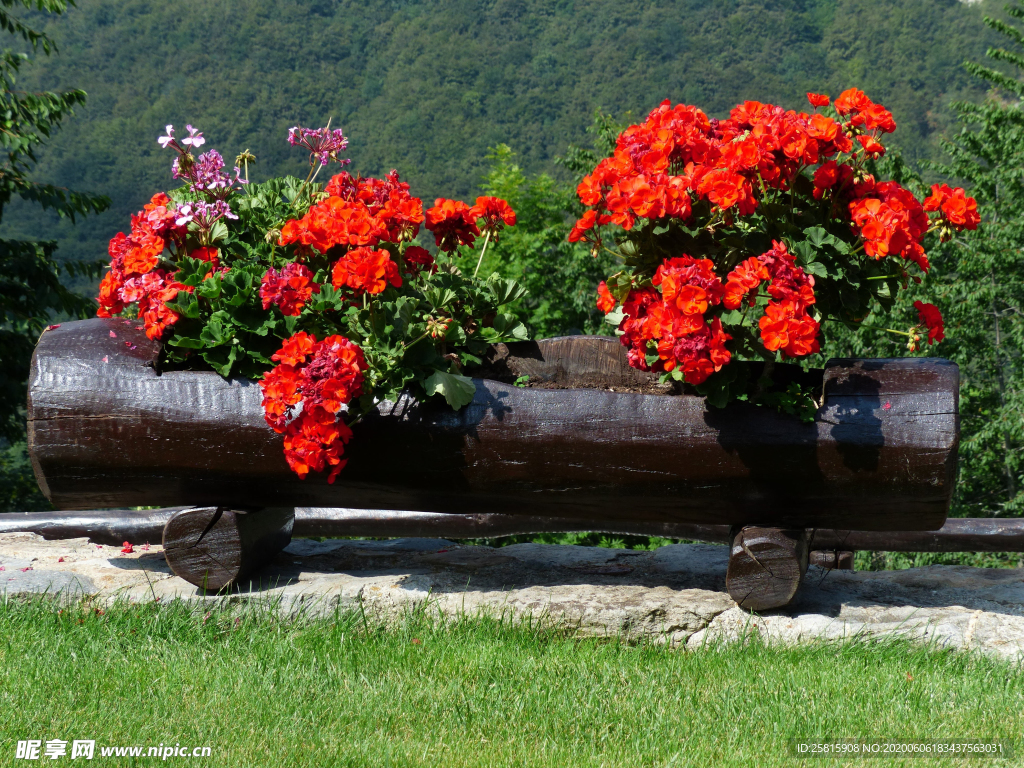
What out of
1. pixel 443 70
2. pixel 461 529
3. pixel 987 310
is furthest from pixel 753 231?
pixel 443 70

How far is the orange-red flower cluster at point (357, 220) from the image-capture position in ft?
9.86

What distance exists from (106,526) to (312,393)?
2.24m

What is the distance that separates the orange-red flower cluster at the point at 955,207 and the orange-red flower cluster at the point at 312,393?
→ 2040 mm

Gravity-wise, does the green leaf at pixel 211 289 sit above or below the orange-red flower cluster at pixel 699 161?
below

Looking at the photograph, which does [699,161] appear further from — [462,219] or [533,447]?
[533,447]

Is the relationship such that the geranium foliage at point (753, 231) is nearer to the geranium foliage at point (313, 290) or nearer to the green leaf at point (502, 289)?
the green leaf at point (502, 289)

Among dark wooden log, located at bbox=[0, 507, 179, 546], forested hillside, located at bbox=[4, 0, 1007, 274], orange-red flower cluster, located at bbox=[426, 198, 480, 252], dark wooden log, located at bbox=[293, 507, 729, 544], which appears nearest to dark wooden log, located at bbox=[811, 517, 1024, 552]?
dark wooden log, located at bbox=[293, 507, 729, 544]

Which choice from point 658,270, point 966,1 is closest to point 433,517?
point 658,270

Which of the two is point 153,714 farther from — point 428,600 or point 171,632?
point 428,600

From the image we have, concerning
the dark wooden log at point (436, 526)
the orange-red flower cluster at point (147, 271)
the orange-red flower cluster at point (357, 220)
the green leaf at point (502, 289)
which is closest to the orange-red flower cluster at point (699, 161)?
the green leaf at point (502, 289)

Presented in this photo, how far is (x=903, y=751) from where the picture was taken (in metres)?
2.24

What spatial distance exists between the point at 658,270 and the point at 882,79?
195 ft

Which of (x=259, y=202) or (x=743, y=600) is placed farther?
(x=259, y=202)

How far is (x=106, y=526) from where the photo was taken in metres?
4.38
